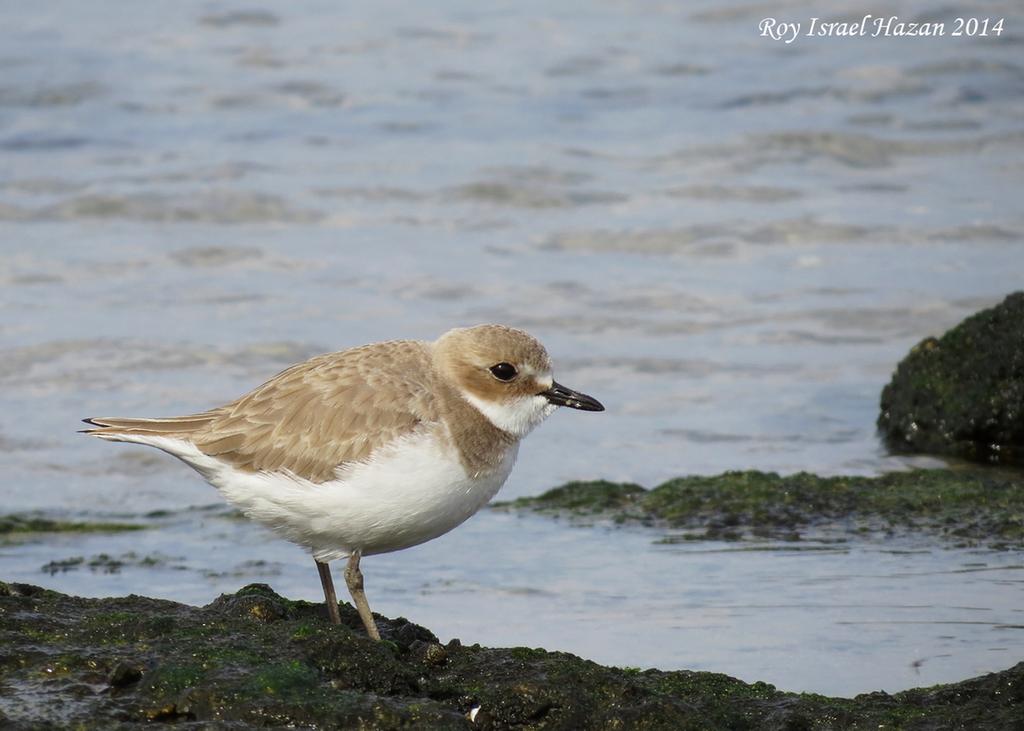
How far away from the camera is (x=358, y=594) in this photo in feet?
21.8

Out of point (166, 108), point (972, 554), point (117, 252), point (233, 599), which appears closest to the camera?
point (233, 599)

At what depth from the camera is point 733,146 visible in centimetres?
1869

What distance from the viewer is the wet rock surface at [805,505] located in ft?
29.6

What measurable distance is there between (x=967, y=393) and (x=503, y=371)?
533cm

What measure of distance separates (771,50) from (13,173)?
10786 mm

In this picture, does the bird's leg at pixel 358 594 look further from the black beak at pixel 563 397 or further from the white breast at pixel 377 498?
the black beak at pixel 563 397

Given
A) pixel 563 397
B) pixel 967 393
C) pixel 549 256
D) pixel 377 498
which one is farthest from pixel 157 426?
pixel 549 256

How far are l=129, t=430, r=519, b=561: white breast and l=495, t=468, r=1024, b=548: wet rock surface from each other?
9.20 ft

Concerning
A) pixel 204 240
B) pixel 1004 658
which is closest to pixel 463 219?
pixel 204 240

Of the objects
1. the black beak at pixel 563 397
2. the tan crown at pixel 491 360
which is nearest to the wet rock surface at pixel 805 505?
the black beak at pixel 563 397

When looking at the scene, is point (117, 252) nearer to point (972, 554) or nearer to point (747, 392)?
point (747, 392)

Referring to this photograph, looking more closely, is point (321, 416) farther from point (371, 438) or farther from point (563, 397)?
point (563, 397)

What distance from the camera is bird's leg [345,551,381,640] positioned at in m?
6.53

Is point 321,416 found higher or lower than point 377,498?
higher
